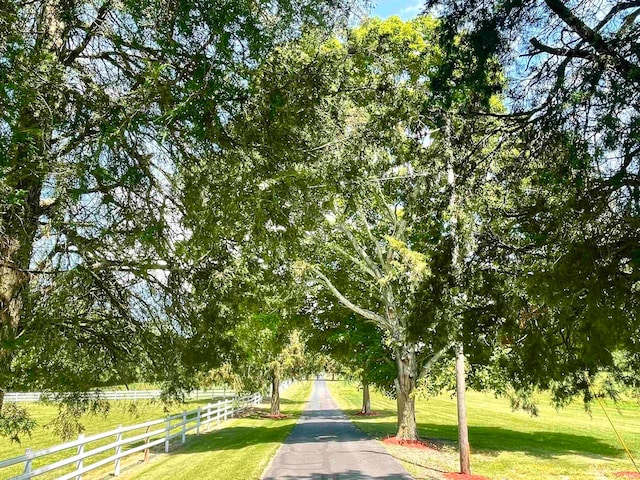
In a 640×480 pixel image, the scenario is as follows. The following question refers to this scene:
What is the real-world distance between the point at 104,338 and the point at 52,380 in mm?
946

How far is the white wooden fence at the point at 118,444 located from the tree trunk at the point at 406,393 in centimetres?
814

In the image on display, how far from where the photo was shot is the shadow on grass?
63.4 feet

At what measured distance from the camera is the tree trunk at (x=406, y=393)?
61.7 feet

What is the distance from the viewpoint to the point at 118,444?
479 inches

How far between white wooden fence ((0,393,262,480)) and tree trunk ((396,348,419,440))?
814cm

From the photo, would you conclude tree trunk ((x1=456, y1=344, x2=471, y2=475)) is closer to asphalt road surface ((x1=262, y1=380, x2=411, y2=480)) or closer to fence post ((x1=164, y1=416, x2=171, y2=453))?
asphalt road surface ((x1=262, y1=380, x2=411, y2=480))

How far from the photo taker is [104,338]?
24.7ft

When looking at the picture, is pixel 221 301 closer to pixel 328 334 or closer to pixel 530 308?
pixel 530 308

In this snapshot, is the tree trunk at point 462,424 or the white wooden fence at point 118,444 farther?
the tree trunk at point 462,424

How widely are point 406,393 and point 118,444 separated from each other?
10.8 m

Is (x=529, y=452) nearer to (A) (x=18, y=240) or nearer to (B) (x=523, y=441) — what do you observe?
(B) (x=523, y=441)

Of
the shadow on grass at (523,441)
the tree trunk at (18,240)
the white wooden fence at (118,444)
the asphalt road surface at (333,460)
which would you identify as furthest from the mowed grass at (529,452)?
the tree trunk at (18,240)

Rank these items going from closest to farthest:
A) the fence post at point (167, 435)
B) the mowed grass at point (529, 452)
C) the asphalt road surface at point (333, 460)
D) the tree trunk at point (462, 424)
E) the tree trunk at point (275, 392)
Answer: the asphalt road surface at point (333, 460), the tree trunk at point (462, 424), the mowed grass at point (529, 452), the fence post at point (167, 435), the tree trunk at point (275, 392)

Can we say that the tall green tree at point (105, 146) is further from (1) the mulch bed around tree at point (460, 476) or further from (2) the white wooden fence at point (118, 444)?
(1) the mulch bed around tree at point (460, 476)
